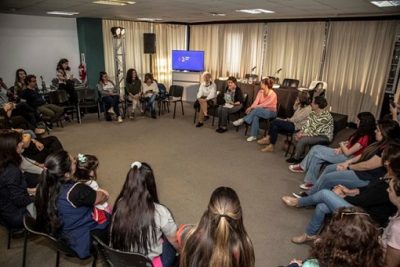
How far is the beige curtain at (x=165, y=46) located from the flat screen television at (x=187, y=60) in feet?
2.66

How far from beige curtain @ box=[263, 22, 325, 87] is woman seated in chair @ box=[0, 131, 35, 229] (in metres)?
7.01

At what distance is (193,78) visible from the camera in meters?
9.00

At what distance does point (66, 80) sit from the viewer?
7.01m

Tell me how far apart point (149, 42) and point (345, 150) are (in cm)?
675

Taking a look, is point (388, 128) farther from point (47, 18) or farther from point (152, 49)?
point (47, 18)

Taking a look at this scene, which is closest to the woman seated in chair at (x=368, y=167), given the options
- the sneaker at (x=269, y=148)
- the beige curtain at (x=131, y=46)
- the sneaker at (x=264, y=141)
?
the sneaker at (x=269, y=148)

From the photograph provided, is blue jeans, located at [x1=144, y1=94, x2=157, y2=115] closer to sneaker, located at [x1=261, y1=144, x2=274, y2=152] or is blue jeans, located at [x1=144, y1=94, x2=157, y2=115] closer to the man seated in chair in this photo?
the man seated in chair

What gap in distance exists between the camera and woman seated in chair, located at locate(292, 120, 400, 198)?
2902 mm

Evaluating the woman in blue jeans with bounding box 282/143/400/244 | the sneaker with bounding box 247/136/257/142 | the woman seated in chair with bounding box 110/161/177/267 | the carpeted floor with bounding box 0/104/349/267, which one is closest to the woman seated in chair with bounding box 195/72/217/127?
the carpeted floor with bounding box 0/104/349/267

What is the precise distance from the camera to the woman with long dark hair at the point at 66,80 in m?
6.77

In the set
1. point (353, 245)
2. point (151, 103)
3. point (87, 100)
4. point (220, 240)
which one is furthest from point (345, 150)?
point (87, 100)

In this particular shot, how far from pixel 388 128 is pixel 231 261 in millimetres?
2502

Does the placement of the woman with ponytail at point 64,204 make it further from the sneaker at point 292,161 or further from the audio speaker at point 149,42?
the audio speaker at point 149,42

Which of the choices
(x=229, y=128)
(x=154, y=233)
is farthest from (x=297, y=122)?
(x=154, y=233)
